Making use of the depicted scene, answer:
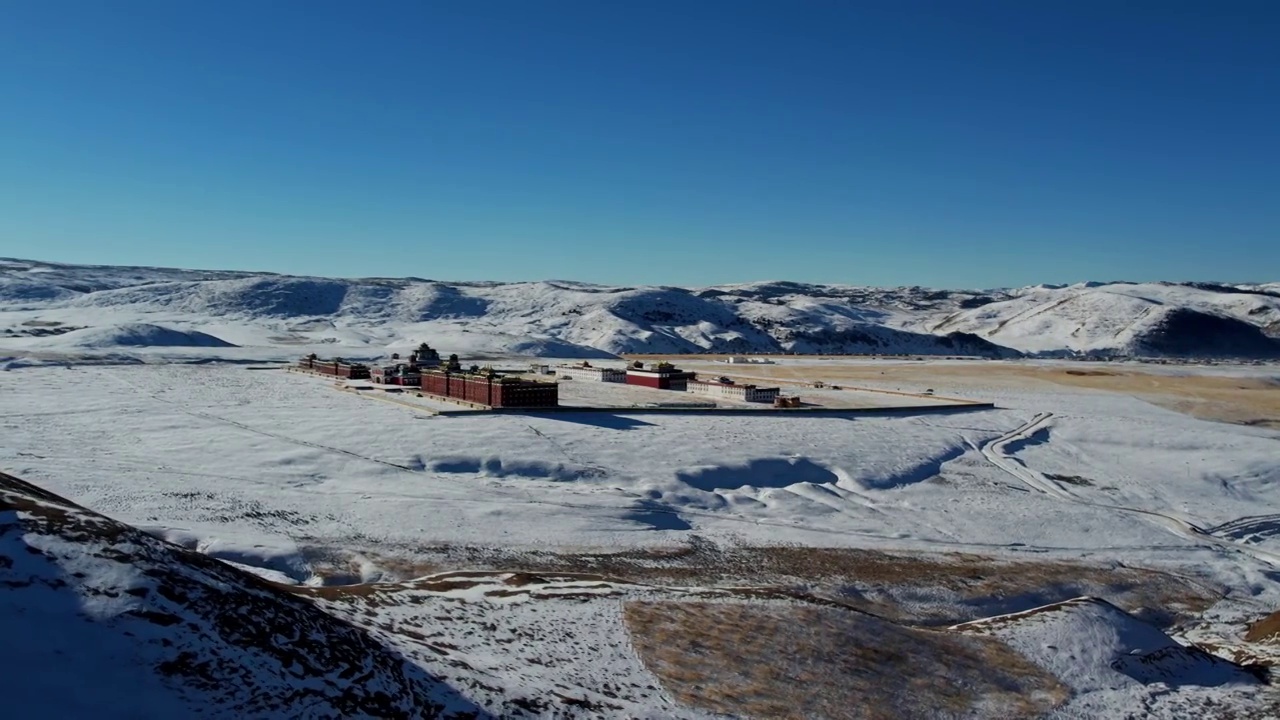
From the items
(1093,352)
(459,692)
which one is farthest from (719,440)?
(1093,352)

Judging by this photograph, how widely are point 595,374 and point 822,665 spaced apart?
6062cm

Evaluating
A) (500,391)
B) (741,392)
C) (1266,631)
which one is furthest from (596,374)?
(1266,631)

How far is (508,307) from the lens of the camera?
7416 inches

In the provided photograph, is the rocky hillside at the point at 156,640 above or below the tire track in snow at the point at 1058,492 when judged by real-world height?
above

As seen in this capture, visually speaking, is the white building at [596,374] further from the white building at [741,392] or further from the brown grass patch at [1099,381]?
the brown grass patch at [1099,381]

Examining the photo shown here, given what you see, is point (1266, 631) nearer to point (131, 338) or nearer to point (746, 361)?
point (746, 361)

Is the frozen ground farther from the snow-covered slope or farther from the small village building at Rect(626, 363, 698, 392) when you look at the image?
the snow-covered slope

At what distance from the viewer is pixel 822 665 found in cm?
1576

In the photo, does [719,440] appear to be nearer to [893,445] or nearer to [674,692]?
[893,445]

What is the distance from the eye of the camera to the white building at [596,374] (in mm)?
73750

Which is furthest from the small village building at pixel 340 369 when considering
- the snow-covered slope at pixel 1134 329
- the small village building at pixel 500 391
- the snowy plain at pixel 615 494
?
the snow-covered slope at pixel 1134 329

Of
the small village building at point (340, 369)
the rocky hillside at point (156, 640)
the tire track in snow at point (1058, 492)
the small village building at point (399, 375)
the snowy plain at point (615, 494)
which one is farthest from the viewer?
the small village building at point (340, 369)

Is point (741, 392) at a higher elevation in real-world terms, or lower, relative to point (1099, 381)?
lower

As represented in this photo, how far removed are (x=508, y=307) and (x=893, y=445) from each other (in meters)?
151
